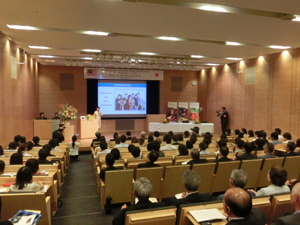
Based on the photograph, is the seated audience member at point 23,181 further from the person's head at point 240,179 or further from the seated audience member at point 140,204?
the person's head at point 240,179

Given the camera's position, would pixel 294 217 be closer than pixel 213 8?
Yes

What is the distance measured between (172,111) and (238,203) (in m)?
11.4

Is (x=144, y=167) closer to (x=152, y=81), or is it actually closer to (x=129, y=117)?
(x=129, y=117)

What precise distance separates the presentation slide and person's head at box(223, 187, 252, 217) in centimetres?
1151

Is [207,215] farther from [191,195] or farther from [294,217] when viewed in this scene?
[294,217]

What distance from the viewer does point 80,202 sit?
4.06 meters

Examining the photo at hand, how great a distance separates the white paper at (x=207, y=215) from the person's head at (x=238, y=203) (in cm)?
25

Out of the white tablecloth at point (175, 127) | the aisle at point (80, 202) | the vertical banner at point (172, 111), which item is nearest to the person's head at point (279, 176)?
the aisle at point (80, 202)

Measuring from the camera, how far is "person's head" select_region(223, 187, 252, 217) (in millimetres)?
A: 1632

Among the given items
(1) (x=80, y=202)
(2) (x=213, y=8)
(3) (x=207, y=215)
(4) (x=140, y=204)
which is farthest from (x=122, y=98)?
(3) (x=207, y=215)

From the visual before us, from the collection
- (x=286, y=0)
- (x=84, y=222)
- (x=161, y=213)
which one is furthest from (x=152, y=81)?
(x=161, y=213)

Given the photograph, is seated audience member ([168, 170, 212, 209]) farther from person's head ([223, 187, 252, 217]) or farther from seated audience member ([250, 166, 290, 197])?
seated audience member ([250, 166, 290, 197])

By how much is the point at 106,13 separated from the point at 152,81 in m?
9.18

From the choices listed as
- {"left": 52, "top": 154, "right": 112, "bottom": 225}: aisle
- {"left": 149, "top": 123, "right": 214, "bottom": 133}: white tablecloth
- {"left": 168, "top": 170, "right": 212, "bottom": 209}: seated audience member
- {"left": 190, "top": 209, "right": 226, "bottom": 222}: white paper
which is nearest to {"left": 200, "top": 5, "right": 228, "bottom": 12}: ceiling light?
{"left": 168, "top": 170, "right": 212, "bottom": 209}: seated audience member
